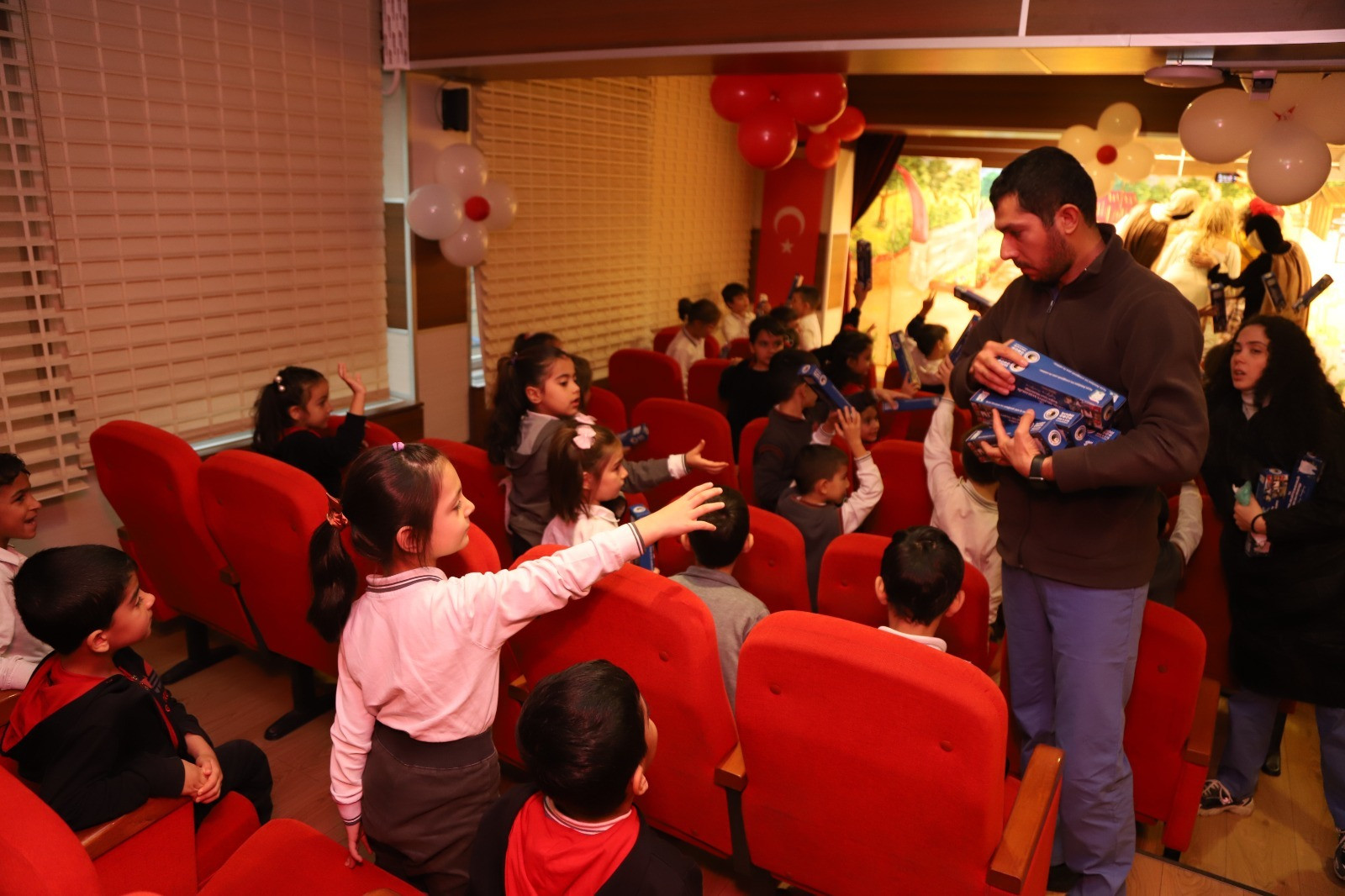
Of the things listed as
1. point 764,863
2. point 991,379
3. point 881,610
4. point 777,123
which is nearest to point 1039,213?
point 991,379

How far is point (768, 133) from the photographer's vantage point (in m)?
4.79

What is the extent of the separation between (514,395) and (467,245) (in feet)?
6.58

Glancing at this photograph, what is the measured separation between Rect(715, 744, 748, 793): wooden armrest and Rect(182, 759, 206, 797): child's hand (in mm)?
1057

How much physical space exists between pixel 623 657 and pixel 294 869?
2.32ft

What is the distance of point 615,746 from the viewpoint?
128 centimetres

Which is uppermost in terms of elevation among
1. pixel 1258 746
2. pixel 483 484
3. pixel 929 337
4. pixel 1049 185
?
pixel 1049 185

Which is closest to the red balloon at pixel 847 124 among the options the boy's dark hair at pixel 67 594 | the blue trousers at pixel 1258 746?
the blue trousers at pixel 1258 746

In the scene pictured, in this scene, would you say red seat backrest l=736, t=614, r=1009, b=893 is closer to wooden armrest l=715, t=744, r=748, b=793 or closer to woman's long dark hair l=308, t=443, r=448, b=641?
wooden armrest l=715, t=744, r=748, b=793

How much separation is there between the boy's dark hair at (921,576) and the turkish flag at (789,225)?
658 centimetres

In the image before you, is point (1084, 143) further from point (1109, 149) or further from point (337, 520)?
point (337, 520)

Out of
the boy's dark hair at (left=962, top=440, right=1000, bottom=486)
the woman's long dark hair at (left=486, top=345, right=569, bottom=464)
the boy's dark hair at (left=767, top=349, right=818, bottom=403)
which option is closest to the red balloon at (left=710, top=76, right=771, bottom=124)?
the boy's dark hair at (left=767, top=349, right=818, bottom=403)

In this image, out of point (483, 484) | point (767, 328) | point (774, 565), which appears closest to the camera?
point (774, 565)

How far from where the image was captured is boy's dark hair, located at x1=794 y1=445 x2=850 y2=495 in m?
2.80

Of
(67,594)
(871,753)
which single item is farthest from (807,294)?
(67,594)
